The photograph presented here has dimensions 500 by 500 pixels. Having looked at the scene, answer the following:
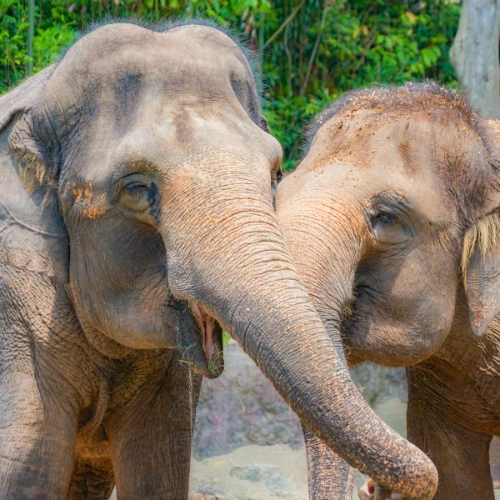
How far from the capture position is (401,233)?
146 inches

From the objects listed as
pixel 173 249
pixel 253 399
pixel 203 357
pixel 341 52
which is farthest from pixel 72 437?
pixel 341 52

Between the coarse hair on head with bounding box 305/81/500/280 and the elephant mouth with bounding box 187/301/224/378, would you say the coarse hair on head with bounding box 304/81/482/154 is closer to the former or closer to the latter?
the coarse hair on head with bounding box 305/81/500/280

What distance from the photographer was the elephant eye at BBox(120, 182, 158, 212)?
3211 millimetres

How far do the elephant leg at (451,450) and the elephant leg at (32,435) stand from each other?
1567mm

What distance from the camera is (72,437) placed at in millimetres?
3625

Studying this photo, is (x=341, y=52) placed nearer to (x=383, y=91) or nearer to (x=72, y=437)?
(x=383, y=91)

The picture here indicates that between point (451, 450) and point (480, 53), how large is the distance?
4677mm

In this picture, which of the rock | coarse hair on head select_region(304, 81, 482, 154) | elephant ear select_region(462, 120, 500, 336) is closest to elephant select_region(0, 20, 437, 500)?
coarse hair on head select_region(304, 81, 482, 154)

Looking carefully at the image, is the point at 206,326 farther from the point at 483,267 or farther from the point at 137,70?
the point at 483,267

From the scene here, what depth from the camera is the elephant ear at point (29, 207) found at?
3494 mm

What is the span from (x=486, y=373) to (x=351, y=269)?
3.04 feet

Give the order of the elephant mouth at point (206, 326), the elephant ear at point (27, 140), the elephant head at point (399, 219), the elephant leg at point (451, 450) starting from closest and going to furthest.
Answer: the elephant mouth at point (206, 326) < the elephant ear at point (27, 140) < the elephant head at point (399, 219) < the elephant leg at point (451, 450)

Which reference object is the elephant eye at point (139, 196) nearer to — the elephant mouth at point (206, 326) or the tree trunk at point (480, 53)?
the elephant mouth at point (206, 326)

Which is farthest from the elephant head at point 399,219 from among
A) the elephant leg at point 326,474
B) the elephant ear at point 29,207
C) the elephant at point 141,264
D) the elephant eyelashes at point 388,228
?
the elephant ear at point 29,207
